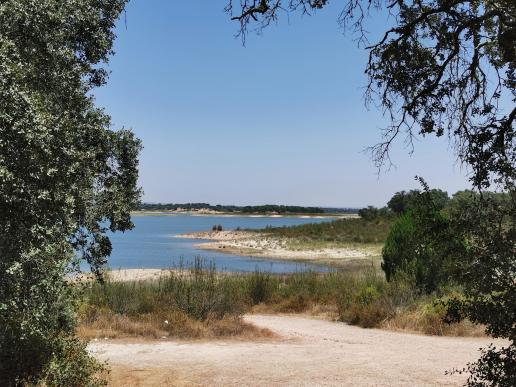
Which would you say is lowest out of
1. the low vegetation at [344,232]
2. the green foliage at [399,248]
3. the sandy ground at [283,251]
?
the sandy ground at [283,251]

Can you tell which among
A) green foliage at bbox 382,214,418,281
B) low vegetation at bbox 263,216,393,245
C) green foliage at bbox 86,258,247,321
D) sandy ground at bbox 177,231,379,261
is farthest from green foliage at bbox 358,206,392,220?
green foliage at bbox 86,258,247,321

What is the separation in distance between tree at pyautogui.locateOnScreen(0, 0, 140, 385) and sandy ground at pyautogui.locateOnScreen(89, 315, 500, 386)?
1.60 metres

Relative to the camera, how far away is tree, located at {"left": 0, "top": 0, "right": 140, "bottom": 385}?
419 centimetres

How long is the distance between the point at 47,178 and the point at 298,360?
6.06 m

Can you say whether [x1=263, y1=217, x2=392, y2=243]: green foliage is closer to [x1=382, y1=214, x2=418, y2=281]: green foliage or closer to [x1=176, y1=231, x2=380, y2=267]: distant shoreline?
[x1=176, y1=231, x2=380, y2=267]: distant shoreline

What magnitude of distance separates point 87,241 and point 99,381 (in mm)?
2419

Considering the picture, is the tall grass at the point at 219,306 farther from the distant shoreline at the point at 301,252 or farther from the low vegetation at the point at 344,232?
the low vegetation at the point at 344,232

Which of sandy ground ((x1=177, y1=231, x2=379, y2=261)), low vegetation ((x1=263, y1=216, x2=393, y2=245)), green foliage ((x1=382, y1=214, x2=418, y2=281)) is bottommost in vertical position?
sandy ground ((x1=177, y1=231, x2=379, y2=261))

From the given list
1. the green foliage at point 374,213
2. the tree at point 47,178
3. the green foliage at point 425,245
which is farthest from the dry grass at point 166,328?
the green foliage at point 374,213

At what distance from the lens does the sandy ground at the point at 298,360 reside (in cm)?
800

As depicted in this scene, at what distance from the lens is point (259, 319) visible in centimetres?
1506

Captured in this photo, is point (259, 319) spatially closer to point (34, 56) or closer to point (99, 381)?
point (99, 381)

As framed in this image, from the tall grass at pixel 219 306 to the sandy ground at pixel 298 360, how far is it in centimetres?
81

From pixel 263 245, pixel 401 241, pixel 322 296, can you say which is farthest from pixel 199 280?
pixel 263 245
